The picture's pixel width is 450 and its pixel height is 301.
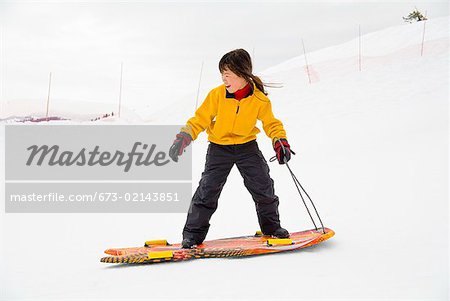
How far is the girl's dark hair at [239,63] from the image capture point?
11.0 ft

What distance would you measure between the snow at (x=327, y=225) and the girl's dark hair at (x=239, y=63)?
3.45ft

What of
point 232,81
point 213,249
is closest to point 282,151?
point 232,81

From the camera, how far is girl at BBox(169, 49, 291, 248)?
340 cm

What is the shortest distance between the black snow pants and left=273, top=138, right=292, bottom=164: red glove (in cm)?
13

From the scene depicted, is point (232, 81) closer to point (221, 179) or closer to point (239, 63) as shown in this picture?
point (239, 63)

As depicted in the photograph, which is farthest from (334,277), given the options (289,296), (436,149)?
(436,149)

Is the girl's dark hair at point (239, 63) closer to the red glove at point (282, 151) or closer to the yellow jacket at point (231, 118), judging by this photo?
the yellow jacket at point (231, 118)

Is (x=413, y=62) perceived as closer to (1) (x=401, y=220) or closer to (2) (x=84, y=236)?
(1) (x=401, y=220)

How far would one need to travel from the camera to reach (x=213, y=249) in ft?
11.1

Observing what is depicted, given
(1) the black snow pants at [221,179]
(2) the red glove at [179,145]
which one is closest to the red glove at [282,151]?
(1) the black snow pants at [221,179]

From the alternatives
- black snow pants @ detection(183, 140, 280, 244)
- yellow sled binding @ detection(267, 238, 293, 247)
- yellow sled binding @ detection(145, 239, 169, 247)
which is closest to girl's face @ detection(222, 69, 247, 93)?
black snow pants @ detection(183, 140, 280, 244)

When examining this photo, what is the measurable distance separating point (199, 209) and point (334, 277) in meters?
0.94

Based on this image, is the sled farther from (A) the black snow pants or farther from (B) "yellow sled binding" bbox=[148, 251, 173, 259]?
(A) the black snow pants

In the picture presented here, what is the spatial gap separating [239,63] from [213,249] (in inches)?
42.3
